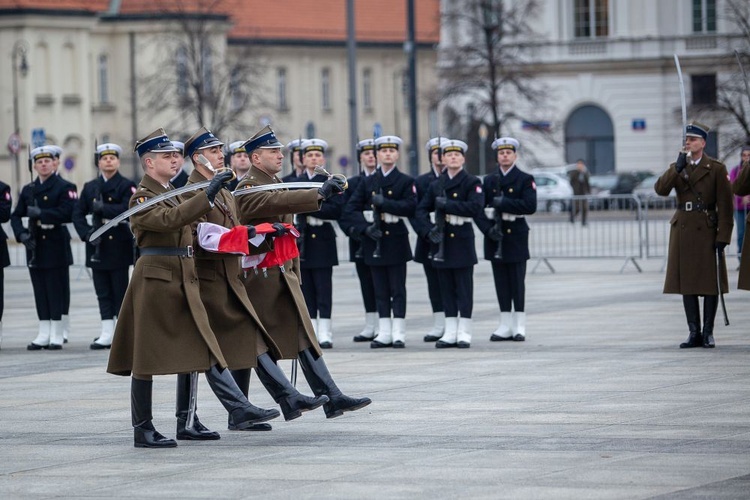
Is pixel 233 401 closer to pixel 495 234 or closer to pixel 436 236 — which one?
pixel 436 236

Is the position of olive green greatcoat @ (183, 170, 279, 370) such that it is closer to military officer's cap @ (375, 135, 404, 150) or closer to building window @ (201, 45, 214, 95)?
military officer's cap @ (375, 135, 404, 150)

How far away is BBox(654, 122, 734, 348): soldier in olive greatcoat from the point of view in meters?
15.8

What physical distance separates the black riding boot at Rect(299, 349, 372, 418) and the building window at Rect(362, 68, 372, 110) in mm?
79895

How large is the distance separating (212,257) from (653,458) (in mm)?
3186

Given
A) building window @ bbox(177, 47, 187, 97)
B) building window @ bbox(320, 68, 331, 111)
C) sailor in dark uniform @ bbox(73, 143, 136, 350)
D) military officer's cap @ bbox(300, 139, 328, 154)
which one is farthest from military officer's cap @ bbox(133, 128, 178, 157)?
building window @ bbox(320, 68, 331, 111)

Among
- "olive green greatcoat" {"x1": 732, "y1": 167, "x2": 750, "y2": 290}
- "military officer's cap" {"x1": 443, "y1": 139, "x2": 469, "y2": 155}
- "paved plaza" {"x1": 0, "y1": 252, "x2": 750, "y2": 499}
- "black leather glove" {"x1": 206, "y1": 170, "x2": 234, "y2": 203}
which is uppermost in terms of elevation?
"military officer's cap" {"x1": 443, "y1": 139, "x2": 469, "y2": 155}

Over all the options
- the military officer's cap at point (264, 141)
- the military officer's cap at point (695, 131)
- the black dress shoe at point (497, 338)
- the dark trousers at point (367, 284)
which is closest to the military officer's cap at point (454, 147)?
the dark trousers at point (367, 284)

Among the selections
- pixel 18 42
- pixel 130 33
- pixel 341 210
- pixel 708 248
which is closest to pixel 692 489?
pixel 708 248

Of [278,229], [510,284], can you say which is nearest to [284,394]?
[278,229]

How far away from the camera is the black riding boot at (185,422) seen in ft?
36.7

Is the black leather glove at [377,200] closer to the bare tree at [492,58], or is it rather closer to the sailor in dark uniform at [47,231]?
the sailor in dark uniform at [47,231]

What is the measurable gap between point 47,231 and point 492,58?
4073 centimetres

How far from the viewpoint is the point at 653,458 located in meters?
9.88

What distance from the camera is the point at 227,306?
11273 millimetres
